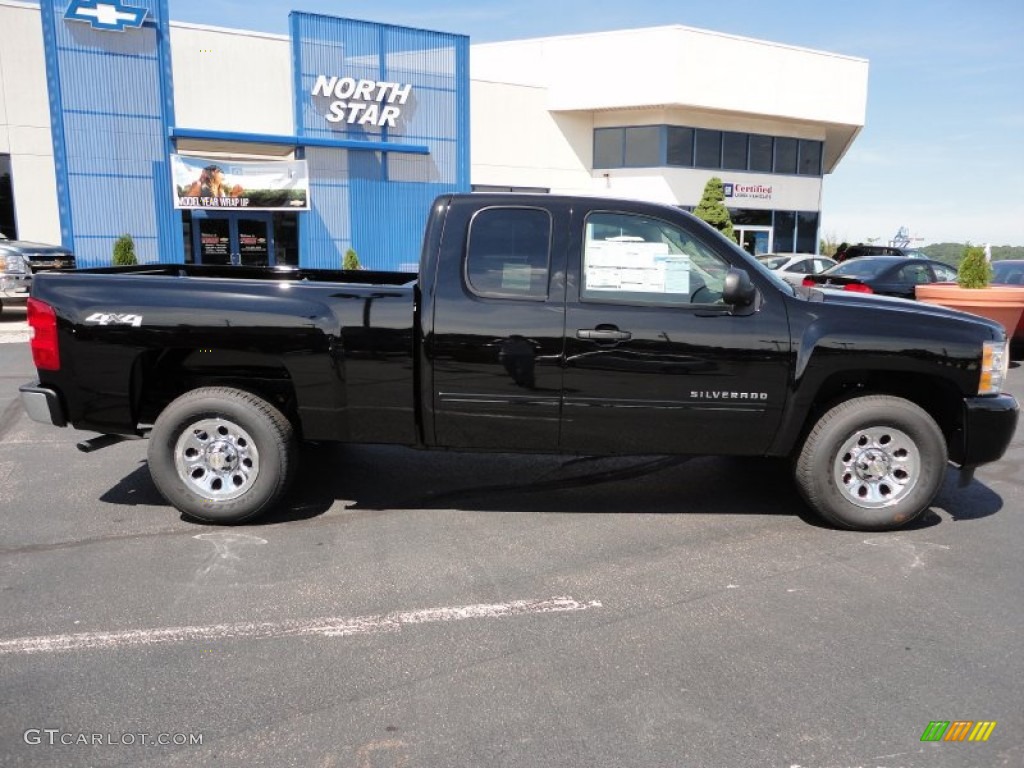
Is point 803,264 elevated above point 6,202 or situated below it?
below

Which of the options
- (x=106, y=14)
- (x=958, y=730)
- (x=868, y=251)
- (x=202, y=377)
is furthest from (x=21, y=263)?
(x=868, y=251)

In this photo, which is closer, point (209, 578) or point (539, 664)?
point (539, 664)

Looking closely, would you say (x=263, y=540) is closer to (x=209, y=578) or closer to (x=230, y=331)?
(x=209, y=578)

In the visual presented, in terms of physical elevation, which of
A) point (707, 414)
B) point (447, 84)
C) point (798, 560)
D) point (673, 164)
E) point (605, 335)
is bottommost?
point (798, 560)

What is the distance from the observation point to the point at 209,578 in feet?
13.6

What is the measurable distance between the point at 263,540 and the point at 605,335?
2.30 meters

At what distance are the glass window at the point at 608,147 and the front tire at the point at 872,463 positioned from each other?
2747 cm

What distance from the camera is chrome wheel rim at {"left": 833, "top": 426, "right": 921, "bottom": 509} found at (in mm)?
4816

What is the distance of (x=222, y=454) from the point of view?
4.85 m

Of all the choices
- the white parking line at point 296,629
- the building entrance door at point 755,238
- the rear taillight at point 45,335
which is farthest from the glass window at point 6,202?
the building entrance door at point 755,238

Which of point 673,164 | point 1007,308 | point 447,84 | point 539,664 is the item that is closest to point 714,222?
point 673,164

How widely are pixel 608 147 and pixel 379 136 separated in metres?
10.3

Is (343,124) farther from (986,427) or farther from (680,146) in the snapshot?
(986,427)
